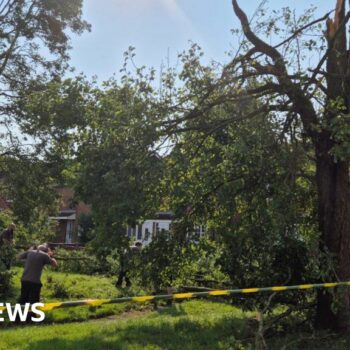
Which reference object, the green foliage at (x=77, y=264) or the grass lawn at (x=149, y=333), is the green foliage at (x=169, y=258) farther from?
the green foliage at (x=77, y=264)

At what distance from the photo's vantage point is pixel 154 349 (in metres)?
7.64

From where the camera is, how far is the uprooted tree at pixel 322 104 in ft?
28.5

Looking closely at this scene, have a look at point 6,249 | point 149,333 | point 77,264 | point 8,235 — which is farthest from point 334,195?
point 77,264

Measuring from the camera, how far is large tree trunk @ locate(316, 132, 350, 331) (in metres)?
8.73

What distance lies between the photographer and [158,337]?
Result: 27.9 feet

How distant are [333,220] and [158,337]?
141 inches

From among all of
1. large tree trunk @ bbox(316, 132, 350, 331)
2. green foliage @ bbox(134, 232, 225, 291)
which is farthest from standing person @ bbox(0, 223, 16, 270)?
large tree trunk @ bbox(316, 132, 350, 331)

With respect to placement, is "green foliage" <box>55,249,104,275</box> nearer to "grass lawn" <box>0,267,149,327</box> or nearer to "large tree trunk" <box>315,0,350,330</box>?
"grass lawn" <box>0,267,149,327</box>

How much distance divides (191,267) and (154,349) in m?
2.90

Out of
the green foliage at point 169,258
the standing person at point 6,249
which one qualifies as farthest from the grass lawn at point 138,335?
the standing person at point 6,249

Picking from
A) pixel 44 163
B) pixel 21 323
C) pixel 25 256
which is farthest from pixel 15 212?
pixel 21 323

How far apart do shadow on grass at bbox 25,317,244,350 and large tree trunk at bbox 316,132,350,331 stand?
1.54 m

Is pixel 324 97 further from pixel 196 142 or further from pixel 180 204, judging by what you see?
pixel 180 204

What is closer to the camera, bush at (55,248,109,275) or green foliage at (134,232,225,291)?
green foliage at (134,232,225,291)
